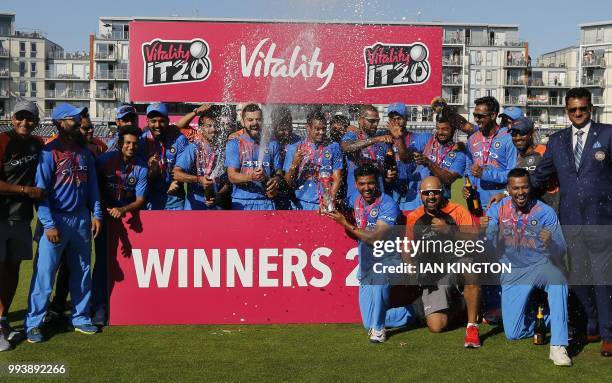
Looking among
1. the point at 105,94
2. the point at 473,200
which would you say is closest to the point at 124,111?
the point at 473,200

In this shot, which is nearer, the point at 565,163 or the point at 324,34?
the point at 565,163

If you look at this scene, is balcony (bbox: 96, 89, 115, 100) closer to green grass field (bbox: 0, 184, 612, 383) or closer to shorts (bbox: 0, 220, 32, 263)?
shorts (bbox: 0, 220, 32, 263)

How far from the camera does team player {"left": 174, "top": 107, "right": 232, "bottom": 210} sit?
7617 mm

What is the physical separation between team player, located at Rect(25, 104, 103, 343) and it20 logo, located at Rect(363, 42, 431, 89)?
571 cm

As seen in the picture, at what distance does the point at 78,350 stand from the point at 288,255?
2.23 m

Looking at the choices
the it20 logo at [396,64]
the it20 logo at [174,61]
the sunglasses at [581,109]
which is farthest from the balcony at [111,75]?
the sunglasses at [581,109]

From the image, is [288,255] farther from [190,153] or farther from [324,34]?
[324,34]

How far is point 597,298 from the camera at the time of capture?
602cm

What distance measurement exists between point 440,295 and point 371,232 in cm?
93

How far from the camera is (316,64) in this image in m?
10.7

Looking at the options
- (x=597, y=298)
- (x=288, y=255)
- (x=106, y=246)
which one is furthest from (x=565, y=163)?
(x=106, y=246)

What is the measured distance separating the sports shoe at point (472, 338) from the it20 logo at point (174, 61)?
803 cm

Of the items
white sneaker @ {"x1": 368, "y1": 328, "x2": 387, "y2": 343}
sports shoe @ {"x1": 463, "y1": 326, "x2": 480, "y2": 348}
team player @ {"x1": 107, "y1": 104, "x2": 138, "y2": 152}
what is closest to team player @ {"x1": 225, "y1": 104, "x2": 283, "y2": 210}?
team player @ {"x1": 107, "y1": 104, "x2": 138, "y2": 152}

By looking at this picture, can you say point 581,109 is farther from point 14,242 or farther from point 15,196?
point 14,242
